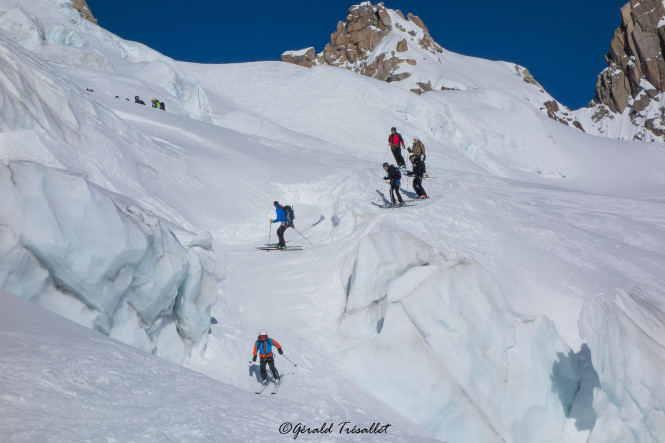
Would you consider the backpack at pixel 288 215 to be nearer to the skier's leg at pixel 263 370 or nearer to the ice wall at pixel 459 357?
the ice wall at pixel 459 357

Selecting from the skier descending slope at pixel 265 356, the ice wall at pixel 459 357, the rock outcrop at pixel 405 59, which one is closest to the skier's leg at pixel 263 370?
the skier descending slope at pixel 265 356

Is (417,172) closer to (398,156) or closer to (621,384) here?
(398,156)

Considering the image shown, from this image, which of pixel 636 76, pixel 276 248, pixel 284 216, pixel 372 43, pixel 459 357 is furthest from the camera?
pixel 636 76

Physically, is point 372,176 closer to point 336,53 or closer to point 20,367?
point 20,367

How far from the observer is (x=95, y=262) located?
841cm

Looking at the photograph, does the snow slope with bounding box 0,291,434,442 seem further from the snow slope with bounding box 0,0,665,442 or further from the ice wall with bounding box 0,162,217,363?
the ice wall with bounding box 0,162,217,363

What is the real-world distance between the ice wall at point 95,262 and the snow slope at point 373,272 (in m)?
0.05

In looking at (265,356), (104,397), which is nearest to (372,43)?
(265,356)

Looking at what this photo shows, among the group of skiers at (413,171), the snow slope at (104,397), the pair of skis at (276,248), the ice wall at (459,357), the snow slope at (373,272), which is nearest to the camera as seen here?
the snow slope at (104,397)

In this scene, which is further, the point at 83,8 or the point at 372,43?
the point at 372,43

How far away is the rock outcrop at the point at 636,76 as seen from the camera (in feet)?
314

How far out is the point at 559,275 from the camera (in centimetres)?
1527

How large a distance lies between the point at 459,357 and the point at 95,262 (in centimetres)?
748

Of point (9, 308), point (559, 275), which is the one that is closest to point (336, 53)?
point (559, 275)
